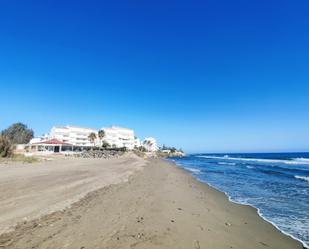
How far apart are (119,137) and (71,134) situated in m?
28.3

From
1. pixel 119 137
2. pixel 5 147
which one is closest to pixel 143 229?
pixel 5 147

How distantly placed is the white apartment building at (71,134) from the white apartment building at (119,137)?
13740mm

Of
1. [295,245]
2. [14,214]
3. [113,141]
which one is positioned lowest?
[295,245]

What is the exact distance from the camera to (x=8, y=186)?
11664mm

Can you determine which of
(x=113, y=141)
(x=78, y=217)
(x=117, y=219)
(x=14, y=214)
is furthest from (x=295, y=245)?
(x=113, y=141)

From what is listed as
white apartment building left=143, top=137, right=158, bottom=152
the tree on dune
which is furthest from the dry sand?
white apartment building left=143, top=137, right=158, bottom=152

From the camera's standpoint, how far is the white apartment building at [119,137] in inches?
5271

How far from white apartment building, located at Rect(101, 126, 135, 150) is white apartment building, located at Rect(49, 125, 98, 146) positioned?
13740 mm

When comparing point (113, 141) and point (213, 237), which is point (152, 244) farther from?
point (113, 141)

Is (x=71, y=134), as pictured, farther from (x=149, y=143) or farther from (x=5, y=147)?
(x=5, y=147)

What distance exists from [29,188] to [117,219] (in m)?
6.33

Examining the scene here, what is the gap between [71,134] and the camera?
117000 millimetres

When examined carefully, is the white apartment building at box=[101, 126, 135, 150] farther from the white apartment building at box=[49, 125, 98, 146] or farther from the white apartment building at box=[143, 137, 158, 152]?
the white apartment building at box=[143, 137, 158, 152]

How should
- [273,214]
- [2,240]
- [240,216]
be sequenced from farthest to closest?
[273,214] < [240,216] < [2,240]
